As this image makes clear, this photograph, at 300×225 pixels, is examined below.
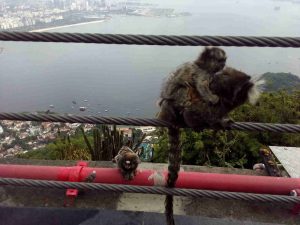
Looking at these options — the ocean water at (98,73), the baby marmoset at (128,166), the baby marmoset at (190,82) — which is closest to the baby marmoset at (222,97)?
the baby marmoset at (190,82)

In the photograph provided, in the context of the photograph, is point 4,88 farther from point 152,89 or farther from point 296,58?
point 296,58

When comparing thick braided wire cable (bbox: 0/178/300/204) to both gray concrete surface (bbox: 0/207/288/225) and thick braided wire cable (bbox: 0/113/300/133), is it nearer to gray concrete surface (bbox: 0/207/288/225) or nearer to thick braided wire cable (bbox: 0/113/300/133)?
thick braided wire cable (bbox: 0/113/300/133)

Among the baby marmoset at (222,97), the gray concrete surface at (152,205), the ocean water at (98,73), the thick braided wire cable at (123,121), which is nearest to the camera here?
the thick braided wire cable at (123,121)

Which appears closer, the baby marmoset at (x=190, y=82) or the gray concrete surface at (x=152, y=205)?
the baby marmoset at (x=190, y=82)

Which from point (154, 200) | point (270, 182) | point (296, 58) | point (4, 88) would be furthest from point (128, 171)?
point (296, 58)

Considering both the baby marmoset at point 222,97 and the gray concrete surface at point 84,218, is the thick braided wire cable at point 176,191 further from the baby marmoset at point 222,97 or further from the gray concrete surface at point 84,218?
the gray concrete surface at point 84,218

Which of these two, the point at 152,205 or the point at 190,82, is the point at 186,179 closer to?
the point at 152,205

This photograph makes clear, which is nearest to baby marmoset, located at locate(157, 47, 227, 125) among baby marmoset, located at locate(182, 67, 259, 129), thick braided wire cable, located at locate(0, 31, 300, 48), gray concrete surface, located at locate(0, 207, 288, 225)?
baby marmoset, located at locate(182, 67, 259, 129)
